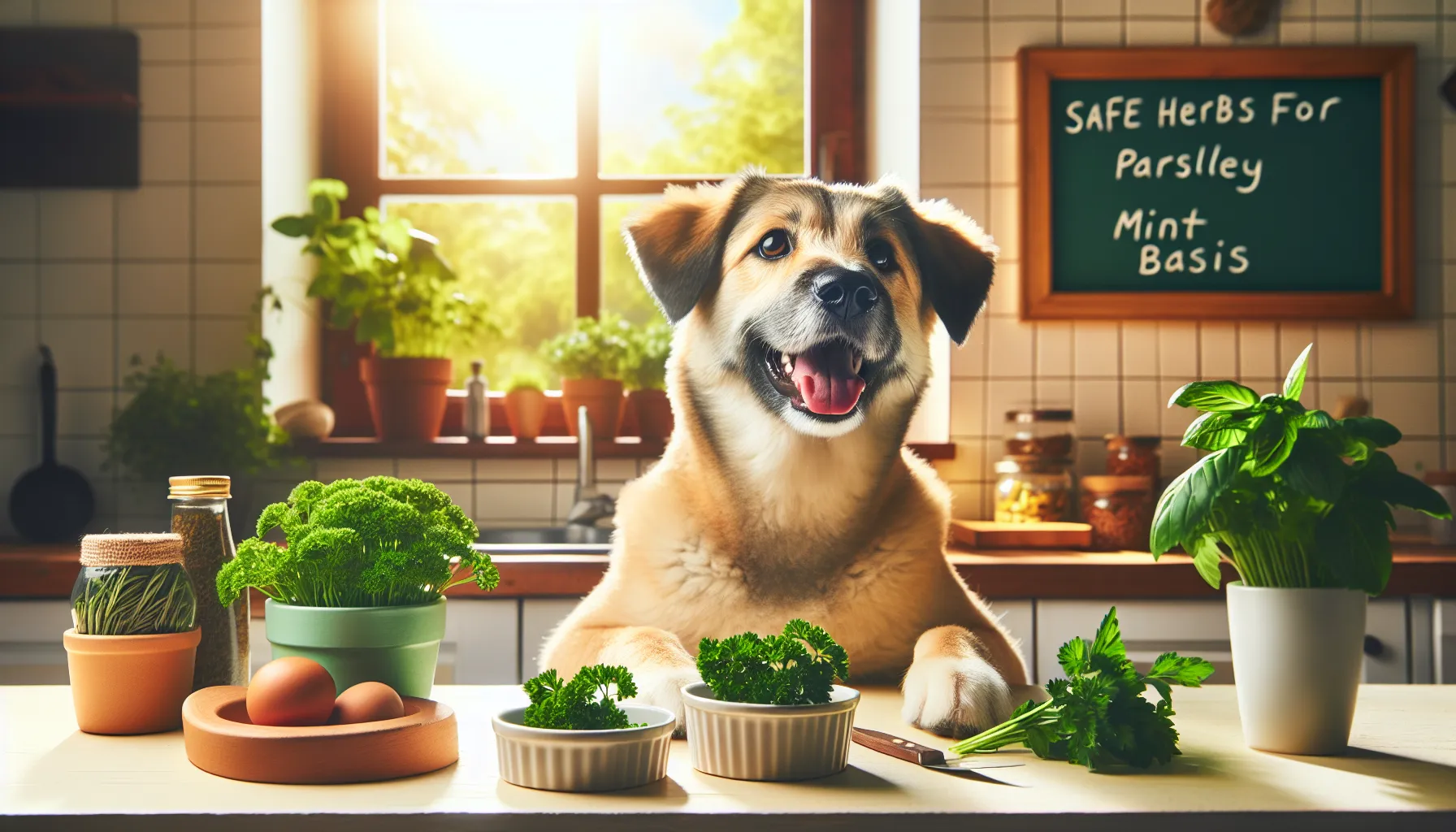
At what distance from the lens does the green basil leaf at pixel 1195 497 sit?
76 cm

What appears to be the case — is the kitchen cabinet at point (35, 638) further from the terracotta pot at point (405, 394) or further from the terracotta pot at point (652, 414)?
the terracotta pot at point (652, 414)

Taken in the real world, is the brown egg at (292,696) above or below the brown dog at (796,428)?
below

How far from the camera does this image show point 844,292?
3.61 feet

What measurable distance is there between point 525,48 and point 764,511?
171 cm

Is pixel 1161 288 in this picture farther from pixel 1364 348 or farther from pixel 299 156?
pixel 299 156

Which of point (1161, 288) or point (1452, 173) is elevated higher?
point (1452, 173)

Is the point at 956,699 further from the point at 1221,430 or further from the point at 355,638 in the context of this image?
the point at 355,638

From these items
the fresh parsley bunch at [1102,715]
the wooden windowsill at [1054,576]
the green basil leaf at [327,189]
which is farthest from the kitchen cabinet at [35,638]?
the fresh parsley bunch at [1102,715]

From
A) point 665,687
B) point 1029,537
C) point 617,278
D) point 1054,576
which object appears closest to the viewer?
point 665,687

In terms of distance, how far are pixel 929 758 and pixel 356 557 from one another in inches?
17.8

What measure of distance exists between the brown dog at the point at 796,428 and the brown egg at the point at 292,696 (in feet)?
1.17

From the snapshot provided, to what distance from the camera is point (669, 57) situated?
98.8 inches

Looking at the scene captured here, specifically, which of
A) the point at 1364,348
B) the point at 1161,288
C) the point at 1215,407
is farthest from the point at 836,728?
the point at 1364,348

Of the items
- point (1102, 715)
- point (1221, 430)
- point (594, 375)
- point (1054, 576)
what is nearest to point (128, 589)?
point (1102, 715)
